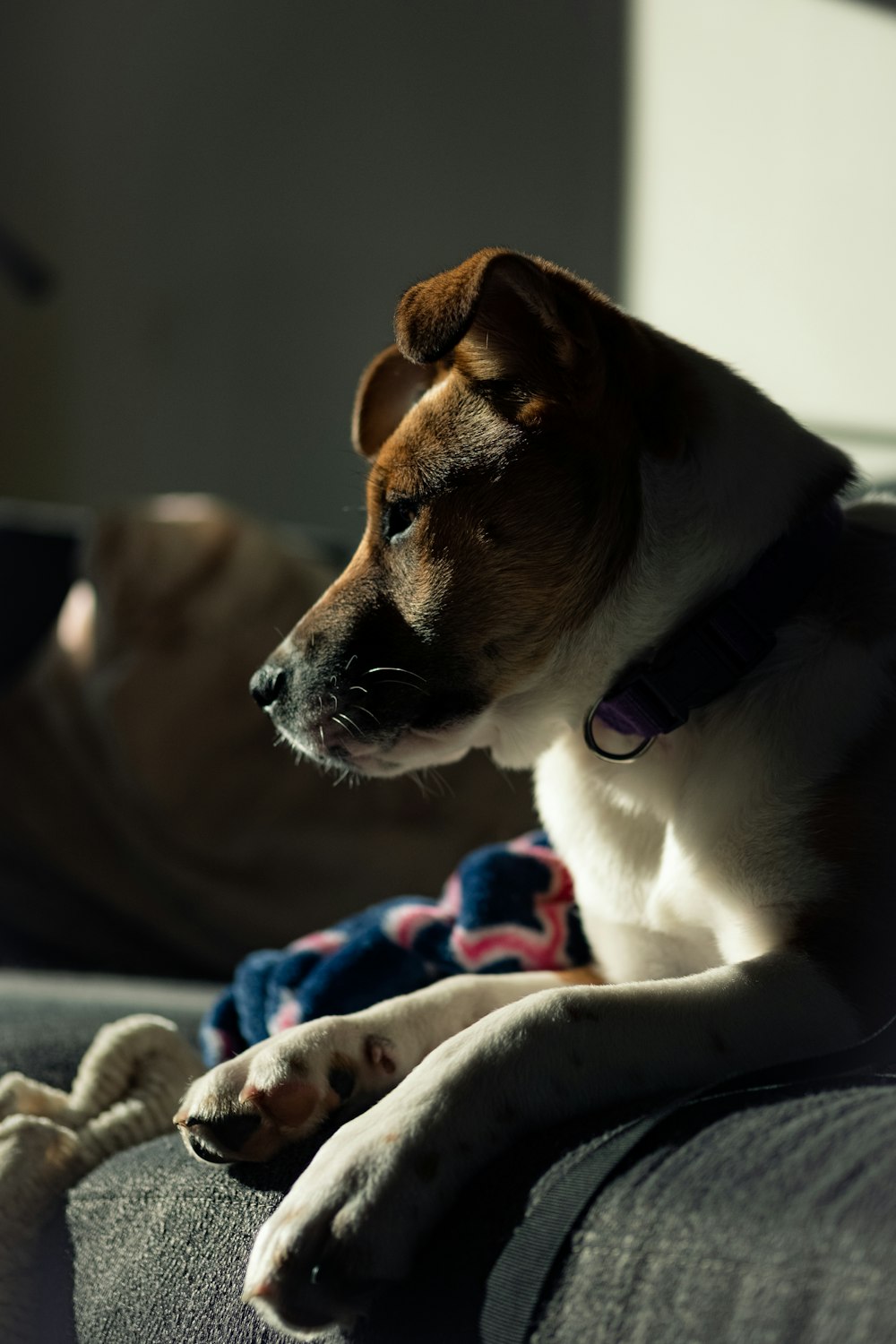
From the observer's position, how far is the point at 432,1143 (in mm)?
776

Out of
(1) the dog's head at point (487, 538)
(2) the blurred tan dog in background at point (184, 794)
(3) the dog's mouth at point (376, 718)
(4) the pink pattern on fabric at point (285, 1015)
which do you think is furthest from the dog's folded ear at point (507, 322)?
(2) the blurred tan dog in background at point (184, 794)

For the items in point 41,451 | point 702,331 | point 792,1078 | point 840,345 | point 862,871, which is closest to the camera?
point 792,1078

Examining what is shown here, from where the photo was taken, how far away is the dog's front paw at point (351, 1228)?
73cm

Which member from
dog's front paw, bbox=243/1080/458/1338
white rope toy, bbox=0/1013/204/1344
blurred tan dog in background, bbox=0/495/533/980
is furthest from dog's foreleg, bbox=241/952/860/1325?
blurred tan dog in background, bbox=0/495/533/980

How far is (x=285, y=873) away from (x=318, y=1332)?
1847 millimetres

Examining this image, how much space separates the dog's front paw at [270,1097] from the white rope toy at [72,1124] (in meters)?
0.19

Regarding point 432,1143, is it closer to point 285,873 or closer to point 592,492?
point 592,492

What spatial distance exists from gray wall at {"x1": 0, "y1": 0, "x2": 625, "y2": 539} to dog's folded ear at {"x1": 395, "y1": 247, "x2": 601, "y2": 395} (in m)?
2.39

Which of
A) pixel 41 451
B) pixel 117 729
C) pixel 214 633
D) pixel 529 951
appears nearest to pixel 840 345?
pixel 214 633

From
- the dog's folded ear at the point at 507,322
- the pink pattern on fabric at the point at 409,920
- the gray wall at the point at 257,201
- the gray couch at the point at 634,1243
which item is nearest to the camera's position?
the gray couch at the point at 634,1243

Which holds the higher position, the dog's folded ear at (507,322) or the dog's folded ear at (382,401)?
the dog's folded ear at (507,322)

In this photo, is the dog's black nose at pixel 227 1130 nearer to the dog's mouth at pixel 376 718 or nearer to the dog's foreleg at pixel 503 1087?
the dog's foreleg at pixel 503 1087

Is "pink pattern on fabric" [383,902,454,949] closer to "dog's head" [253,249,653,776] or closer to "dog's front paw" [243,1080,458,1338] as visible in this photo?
"dog's head" [253,249,653,776]

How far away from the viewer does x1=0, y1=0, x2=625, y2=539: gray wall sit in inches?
141
